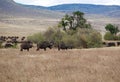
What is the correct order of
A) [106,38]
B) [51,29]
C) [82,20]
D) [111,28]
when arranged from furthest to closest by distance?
[111,28], [106,38], [82,20], [51,29]

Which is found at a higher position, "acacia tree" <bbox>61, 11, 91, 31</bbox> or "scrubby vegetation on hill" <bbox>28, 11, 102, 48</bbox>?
"acacia tree" <bbox>61, 11, 91, 31</bbox>

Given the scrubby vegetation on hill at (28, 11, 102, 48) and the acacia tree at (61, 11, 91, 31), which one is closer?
the scrubby vegetation on hill at (28, 11, 102, 48)

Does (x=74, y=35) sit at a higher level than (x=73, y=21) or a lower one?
lower

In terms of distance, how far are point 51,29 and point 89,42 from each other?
46.7 ft

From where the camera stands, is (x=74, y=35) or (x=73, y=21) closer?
(x=74, y=35)

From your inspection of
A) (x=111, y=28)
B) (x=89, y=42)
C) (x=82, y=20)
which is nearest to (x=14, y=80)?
(x=89, y=42)

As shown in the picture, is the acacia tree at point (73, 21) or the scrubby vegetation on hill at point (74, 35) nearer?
the scrubby vegetation on hill at point (74, 35)

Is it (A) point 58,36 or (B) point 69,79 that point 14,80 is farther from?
(A) point 58,36

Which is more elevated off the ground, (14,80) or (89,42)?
(14,80)

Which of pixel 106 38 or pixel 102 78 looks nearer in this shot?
pixel 102 78

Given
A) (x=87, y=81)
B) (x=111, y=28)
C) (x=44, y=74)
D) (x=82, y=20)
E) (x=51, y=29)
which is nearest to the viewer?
(x=87, y=81)

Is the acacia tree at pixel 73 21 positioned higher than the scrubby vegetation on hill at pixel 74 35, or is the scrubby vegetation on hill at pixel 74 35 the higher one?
the acacia tree at pixel 73 21

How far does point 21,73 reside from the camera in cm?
1562

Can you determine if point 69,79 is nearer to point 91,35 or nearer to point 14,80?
point 14,80
